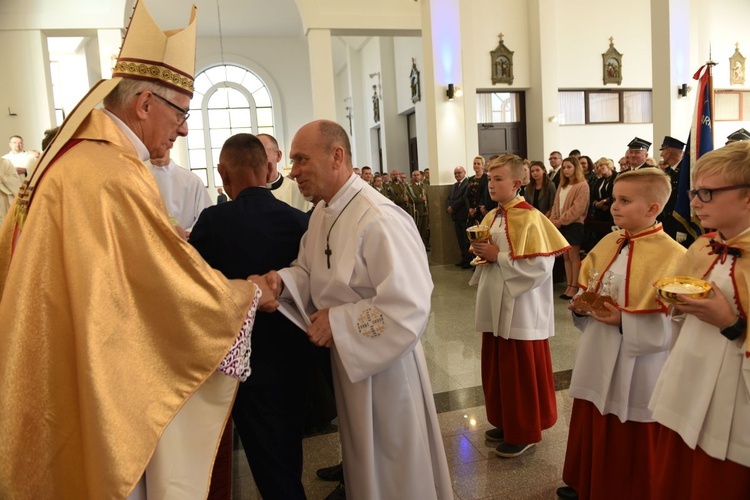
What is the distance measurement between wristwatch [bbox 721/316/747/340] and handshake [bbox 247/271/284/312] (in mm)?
1446

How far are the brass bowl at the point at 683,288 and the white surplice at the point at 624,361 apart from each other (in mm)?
469

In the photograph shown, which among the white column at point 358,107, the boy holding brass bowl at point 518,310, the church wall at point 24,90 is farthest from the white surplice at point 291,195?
the white column at point 358,107

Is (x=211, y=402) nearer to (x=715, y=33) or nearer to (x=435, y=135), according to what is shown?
(x=435, y=135)

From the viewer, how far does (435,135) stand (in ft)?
33.2

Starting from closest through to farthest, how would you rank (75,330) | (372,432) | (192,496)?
(75,330) < (192,496) < (372,432)

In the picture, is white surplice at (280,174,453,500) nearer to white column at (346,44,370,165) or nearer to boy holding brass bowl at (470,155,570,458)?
Result: boy holding brass bowl at (470,155,570,458)

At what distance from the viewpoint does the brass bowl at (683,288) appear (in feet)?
5.37

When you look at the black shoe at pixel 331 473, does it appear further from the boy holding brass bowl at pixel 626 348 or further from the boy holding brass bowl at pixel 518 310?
the boy holding brass bowl at pixel 626 348

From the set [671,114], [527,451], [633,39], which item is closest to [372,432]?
[527,451]

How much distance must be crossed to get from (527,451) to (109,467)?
91.1 inches


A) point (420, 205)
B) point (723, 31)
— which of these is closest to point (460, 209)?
point (420, 205)

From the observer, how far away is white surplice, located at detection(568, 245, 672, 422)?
7.07 feet

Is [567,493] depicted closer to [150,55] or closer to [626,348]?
[626,348]

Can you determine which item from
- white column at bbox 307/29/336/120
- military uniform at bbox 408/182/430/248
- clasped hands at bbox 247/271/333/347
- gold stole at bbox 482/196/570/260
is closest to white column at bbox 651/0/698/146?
white column at bbox 307/29/336/120
